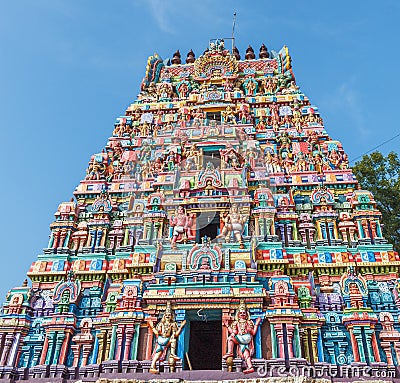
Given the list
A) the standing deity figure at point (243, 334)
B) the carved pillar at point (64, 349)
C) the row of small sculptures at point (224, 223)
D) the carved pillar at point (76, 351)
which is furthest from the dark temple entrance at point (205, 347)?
the carved pillar at point (64, 349)

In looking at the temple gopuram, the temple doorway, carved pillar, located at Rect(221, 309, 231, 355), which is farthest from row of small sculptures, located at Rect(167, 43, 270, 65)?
carved pillar, located at Rect(221, 309, 231, 355)

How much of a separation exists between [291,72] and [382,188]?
267 inches

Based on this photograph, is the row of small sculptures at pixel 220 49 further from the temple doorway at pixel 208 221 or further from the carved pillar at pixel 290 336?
the carved pillar at pixel 290 336

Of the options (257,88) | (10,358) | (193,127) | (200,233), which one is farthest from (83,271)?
(257,88)

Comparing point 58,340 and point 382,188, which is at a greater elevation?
point 382,188

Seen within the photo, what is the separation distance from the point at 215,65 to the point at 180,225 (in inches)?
414

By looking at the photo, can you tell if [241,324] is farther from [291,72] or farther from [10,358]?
[291,72]

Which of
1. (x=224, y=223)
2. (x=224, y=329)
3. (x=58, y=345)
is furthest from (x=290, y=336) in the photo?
(x=58, y=345)

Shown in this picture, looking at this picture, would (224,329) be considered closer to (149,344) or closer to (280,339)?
(280,339)

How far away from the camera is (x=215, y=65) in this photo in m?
20.5

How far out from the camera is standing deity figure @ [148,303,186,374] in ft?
33.2

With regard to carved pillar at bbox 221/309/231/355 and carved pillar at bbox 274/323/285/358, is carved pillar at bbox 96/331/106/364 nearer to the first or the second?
carved pillar at bbox 221/309/231/355

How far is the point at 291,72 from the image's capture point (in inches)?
774

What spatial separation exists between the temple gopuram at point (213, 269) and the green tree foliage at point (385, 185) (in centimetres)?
571
